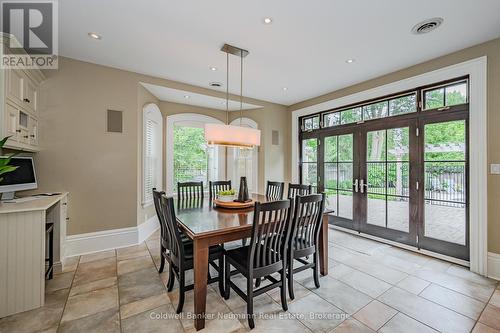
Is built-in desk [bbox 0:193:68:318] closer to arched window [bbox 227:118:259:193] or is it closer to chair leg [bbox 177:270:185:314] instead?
chair leg [bbox 177:270:185:314]

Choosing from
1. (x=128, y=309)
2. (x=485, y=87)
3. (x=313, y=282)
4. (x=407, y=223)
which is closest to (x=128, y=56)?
(x=128, y=309)

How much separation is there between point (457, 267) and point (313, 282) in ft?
6.62

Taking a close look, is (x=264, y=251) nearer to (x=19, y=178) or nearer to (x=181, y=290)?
(x=181, y=290)

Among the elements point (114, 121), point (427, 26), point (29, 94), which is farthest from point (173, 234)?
point (427, 26)

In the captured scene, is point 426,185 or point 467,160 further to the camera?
point 426,185

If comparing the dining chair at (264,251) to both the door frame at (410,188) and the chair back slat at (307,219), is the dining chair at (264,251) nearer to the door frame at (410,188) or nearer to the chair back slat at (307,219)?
the chair back slat at (307,219)

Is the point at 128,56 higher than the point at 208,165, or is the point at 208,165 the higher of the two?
the point at 128,56

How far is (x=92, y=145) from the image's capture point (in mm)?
3256

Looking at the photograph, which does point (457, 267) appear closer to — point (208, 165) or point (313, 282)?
point (313, 282)

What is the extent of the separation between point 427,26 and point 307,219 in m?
2.45

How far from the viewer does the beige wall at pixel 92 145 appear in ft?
9.93

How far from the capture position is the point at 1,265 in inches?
76.0

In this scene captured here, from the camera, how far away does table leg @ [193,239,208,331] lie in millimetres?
1787

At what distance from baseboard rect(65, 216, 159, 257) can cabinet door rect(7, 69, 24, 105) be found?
1.92m
